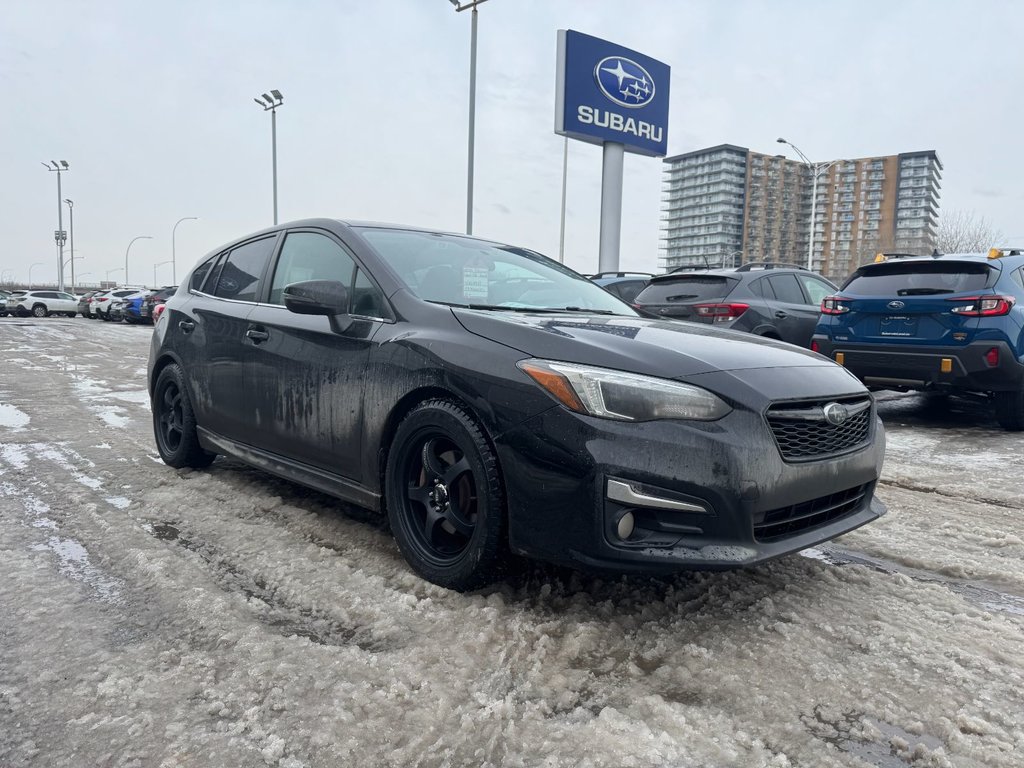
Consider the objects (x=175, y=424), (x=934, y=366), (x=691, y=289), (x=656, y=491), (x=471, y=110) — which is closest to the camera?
(x=656, y=491)

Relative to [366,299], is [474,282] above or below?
above

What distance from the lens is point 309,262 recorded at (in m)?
3.95

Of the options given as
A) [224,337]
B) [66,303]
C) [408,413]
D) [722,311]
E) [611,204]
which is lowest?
[408,413]

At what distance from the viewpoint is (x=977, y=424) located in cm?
743

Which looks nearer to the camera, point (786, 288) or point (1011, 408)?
point (1011, 408)

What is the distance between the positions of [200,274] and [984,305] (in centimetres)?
620

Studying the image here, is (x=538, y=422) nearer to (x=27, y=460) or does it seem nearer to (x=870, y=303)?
(x=27, y=460)

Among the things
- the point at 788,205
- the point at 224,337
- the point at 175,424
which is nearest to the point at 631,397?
the point at 224,337

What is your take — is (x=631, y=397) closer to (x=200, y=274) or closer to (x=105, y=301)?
(x=200, y=274)

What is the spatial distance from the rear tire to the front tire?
6522 mm

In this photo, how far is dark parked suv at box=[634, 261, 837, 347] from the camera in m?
8.44

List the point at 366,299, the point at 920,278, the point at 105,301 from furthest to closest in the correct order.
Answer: the point at 105,301 < the point at 920,278 < the point at 366,299

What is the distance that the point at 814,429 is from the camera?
274 cm

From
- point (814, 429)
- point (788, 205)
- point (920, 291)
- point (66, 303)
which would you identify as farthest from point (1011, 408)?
point (788, 205)
